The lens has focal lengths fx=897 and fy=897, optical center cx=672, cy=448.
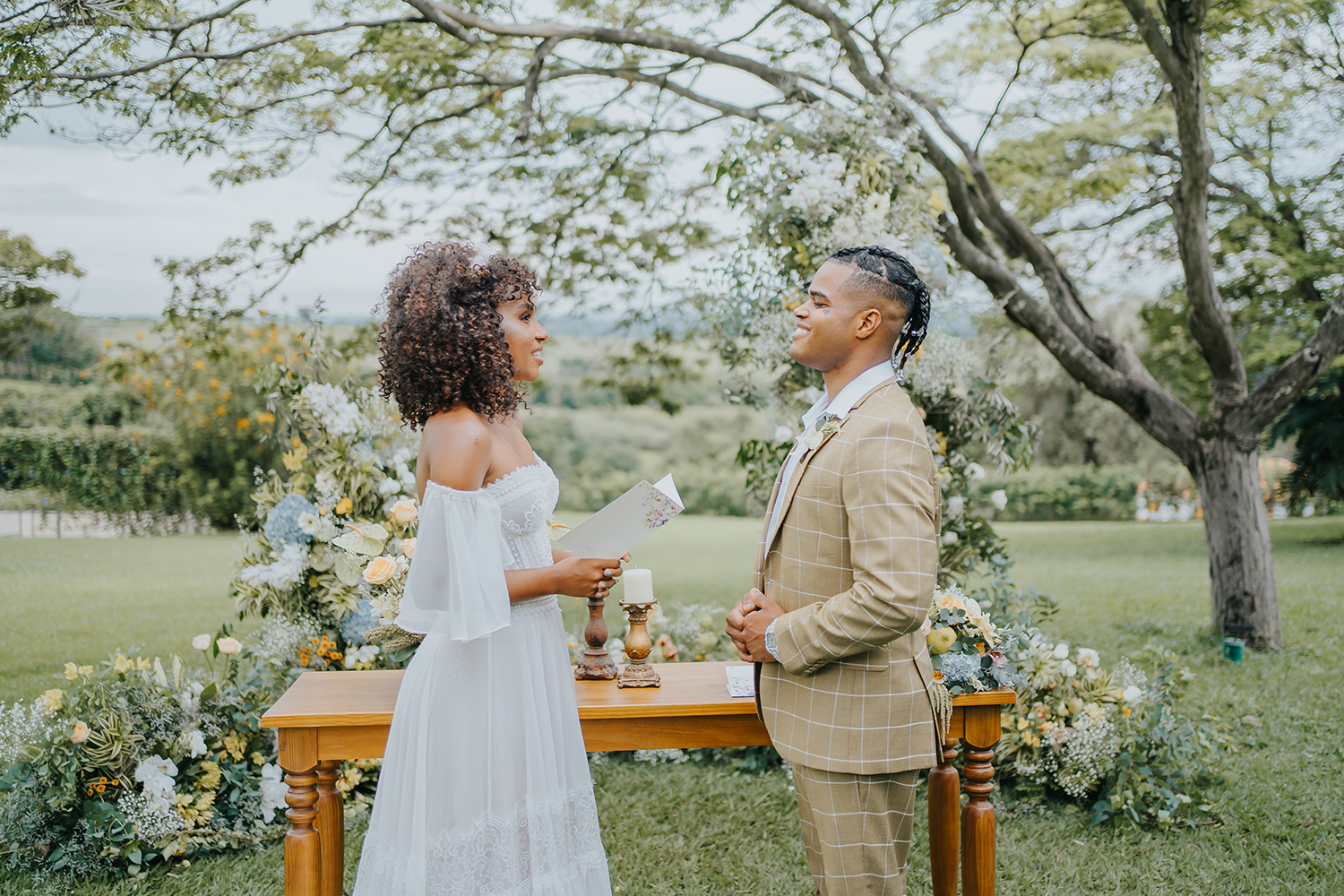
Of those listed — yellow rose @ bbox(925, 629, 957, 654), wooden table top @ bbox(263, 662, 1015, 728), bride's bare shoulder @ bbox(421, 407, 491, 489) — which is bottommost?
wooden table top @ bbox(263, 662, 1015, 728)

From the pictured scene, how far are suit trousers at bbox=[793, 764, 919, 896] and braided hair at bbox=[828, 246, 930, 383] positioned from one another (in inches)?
41.7

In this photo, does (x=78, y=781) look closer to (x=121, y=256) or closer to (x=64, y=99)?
(x=64, y=99)

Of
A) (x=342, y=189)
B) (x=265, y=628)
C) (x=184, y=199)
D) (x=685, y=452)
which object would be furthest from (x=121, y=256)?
(x=685, y=452)

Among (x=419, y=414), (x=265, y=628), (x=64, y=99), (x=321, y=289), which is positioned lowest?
(x=265, y=628)

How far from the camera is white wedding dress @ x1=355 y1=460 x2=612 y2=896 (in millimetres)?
2043

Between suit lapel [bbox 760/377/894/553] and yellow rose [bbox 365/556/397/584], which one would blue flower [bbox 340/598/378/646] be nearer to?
yellow rose [bbox 365/556/397/584]

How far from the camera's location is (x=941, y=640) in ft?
9.84

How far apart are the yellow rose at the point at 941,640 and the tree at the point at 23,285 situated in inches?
267

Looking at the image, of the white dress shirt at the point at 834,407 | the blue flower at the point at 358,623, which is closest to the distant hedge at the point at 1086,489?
the blue flower at the point at 358,623

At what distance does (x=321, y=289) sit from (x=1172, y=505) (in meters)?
22.0

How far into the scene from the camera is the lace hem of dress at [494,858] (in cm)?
212

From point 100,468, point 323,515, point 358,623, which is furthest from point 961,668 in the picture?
point 100,468

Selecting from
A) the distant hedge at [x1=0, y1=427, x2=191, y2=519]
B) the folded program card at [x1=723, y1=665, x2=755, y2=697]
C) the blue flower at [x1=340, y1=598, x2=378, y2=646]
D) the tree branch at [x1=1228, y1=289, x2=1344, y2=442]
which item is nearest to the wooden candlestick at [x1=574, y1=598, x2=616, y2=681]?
the folded program card at [x1=723, y1=665, x2=755, y2=697]

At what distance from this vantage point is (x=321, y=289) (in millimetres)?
5004
